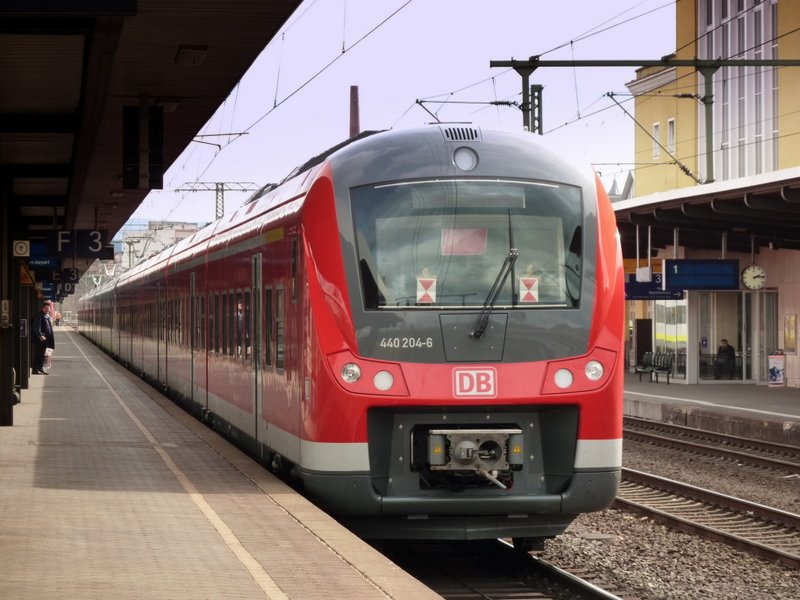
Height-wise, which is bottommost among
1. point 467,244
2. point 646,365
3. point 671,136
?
point 646,365

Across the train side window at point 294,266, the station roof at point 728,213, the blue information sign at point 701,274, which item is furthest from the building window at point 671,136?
the train side window at point 294,266

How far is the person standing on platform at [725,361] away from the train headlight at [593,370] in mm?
26626

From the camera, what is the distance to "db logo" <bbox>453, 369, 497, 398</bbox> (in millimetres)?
9219

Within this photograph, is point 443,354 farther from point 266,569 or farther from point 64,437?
point 64,437

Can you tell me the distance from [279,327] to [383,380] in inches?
82.8

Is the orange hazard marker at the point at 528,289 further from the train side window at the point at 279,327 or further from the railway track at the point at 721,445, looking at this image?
the railway track at the point at 721,445

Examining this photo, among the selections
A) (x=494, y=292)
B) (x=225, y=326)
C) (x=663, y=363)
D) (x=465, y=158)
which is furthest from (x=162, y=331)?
(x=663, y=363)

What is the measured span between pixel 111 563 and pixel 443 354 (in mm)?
2751

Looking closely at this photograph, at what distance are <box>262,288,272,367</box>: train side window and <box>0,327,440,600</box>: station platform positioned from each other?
3.41ft

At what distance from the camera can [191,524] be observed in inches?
363

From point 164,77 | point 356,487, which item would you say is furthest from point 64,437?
point 356,487

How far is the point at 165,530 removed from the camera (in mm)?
8938

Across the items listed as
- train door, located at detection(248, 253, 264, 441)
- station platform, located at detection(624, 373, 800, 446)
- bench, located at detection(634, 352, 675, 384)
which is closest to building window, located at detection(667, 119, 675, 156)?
bench, located at detection(634, 352, 675, 384)

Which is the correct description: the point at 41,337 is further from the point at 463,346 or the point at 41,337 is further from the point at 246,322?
the point at 463,346
